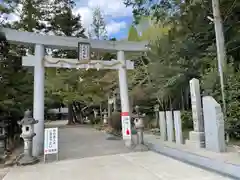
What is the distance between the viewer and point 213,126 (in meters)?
6.20

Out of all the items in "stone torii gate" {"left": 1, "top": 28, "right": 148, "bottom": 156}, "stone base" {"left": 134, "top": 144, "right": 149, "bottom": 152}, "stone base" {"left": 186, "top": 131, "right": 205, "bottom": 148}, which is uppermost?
"stone torii gate" {"left": 1, "top": 28, "right": 148, "bottom": 156}

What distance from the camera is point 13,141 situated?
30.6 ft

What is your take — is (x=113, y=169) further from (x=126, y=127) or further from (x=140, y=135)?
(x=126, y=127)

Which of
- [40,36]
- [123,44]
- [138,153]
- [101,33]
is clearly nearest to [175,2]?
[123,44]

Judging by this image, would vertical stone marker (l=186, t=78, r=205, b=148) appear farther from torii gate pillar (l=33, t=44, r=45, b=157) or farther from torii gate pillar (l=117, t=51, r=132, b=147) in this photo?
torii gate pillar (l=33, t=44, r=45, b=157)

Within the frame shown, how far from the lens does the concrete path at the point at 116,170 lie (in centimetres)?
448

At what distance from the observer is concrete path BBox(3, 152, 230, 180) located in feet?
14.7

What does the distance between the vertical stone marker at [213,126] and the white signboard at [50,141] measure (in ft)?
13.7

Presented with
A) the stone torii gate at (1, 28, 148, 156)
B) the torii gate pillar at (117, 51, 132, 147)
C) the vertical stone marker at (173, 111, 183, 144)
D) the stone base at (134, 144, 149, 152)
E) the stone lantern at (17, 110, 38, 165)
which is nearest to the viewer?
the stone lantern at (17, 110, 38, 165)

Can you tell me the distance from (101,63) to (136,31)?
30.4 ft

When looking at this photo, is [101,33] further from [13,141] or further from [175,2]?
[13,141]

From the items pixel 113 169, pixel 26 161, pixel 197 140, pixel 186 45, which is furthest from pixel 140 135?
pixel 186 45

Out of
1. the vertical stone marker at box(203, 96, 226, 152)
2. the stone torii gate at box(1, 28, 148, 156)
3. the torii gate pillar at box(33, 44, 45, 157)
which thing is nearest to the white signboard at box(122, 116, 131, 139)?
the stone torii gate at box(1, 28, 148, 156)

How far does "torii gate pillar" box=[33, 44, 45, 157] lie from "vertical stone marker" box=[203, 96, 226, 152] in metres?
4.80
